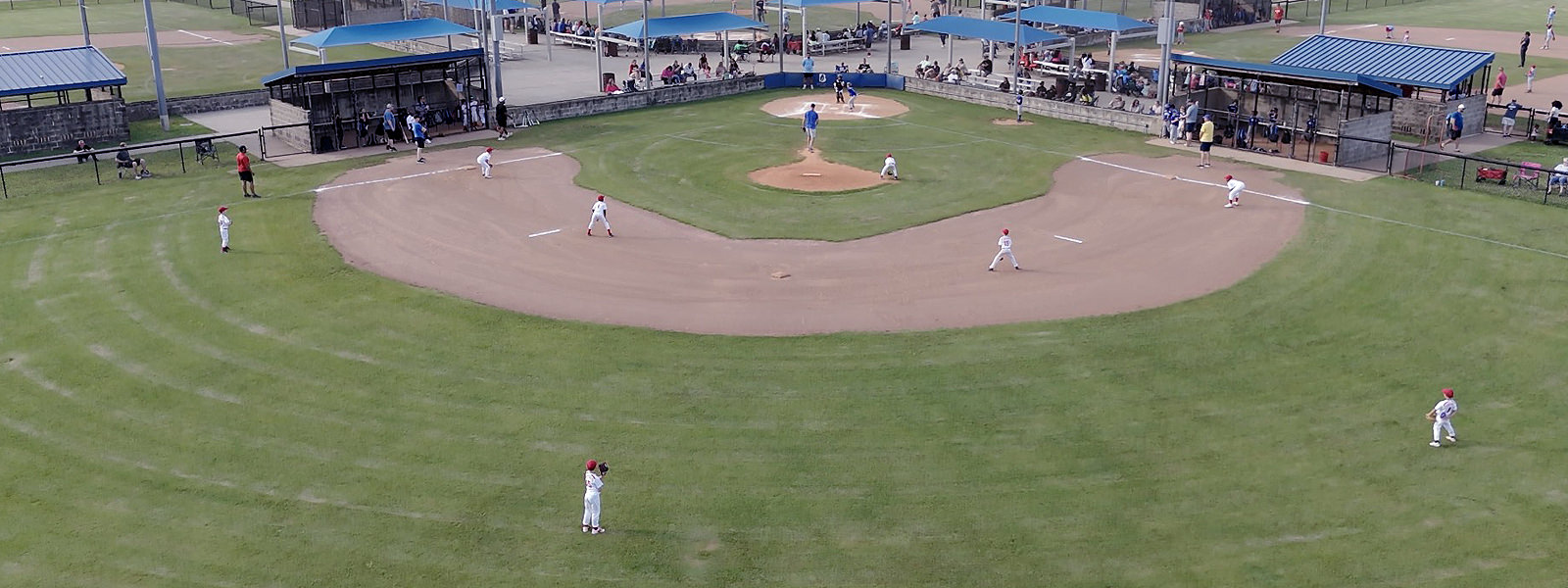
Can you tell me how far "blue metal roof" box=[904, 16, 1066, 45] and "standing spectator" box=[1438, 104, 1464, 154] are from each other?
19126mm

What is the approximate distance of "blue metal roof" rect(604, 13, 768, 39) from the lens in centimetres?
6341

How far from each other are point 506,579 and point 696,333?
1096 cm

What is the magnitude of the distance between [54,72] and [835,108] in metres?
33.1

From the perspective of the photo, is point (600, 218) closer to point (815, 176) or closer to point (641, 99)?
point (815, 176)

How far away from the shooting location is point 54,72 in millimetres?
48656

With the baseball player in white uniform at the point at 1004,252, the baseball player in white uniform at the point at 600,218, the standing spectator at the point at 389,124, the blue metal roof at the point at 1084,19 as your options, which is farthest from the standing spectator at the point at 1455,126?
the standing spectator at the point at 389,124

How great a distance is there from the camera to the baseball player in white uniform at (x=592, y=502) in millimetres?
20781

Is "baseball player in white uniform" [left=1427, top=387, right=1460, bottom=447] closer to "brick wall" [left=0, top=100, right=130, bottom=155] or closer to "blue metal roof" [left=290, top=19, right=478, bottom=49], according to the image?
"blue metal roof" [left=290, top=19, right=478, bottom=49]

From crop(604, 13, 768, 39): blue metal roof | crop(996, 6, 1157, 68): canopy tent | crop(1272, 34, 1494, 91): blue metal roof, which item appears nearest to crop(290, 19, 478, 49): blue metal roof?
crop(604, 13, 768, 39): blue metal roof

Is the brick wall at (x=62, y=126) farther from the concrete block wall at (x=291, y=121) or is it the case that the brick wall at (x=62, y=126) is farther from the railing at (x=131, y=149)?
the concrete block wall at (x=291, y=121)

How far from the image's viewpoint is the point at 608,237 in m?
37.8

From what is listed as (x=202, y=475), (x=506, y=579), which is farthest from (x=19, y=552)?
(x=506, y=579)

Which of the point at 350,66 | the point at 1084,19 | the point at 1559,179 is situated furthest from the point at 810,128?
the point at 1559,179

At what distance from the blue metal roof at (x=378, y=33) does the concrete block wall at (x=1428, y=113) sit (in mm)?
42175
